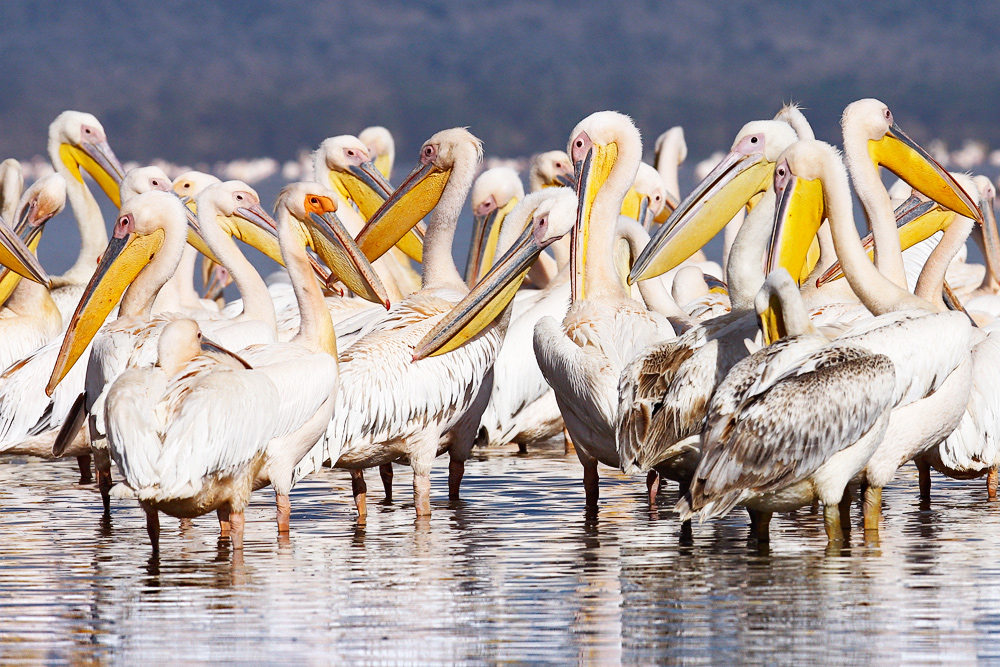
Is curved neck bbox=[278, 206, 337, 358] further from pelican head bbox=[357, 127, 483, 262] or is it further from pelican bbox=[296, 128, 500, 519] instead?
pelican head bbox=[357, 127, 483, 262]

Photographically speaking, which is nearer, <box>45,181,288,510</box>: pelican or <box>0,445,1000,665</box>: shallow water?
<box>0,445,1000,665</box>: shallow water

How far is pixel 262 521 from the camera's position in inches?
261

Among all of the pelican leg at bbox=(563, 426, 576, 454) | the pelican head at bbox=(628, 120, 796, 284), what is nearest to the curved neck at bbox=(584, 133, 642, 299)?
the pelican head at bbox=(628, 120, 796, 284)

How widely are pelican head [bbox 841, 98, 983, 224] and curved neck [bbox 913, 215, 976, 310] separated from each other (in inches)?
7.5

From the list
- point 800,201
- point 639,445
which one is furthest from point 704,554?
point 800,201

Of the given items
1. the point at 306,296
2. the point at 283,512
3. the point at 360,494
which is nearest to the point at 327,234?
the point at 306,296

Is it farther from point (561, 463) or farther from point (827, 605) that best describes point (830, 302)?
point (827, 605)

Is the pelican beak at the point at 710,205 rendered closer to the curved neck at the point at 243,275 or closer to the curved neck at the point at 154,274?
the curved neck at the point at 243,275

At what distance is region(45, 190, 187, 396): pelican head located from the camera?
711 centimetres

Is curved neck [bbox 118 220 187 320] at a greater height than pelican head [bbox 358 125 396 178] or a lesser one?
lesser

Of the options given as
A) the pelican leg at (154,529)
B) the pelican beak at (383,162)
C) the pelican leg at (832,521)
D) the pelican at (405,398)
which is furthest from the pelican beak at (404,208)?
the pelican beak at (383,162)

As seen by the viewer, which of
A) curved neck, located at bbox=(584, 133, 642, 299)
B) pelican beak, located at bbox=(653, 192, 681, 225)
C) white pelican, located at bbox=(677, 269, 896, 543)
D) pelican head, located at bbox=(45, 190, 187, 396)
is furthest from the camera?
pelican beak, located at bbox=(653, 192, 681, 225)

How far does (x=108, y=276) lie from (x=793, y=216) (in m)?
2.90

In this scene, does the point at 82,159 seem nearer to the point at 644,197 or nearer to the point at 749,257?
the point at 644,197
